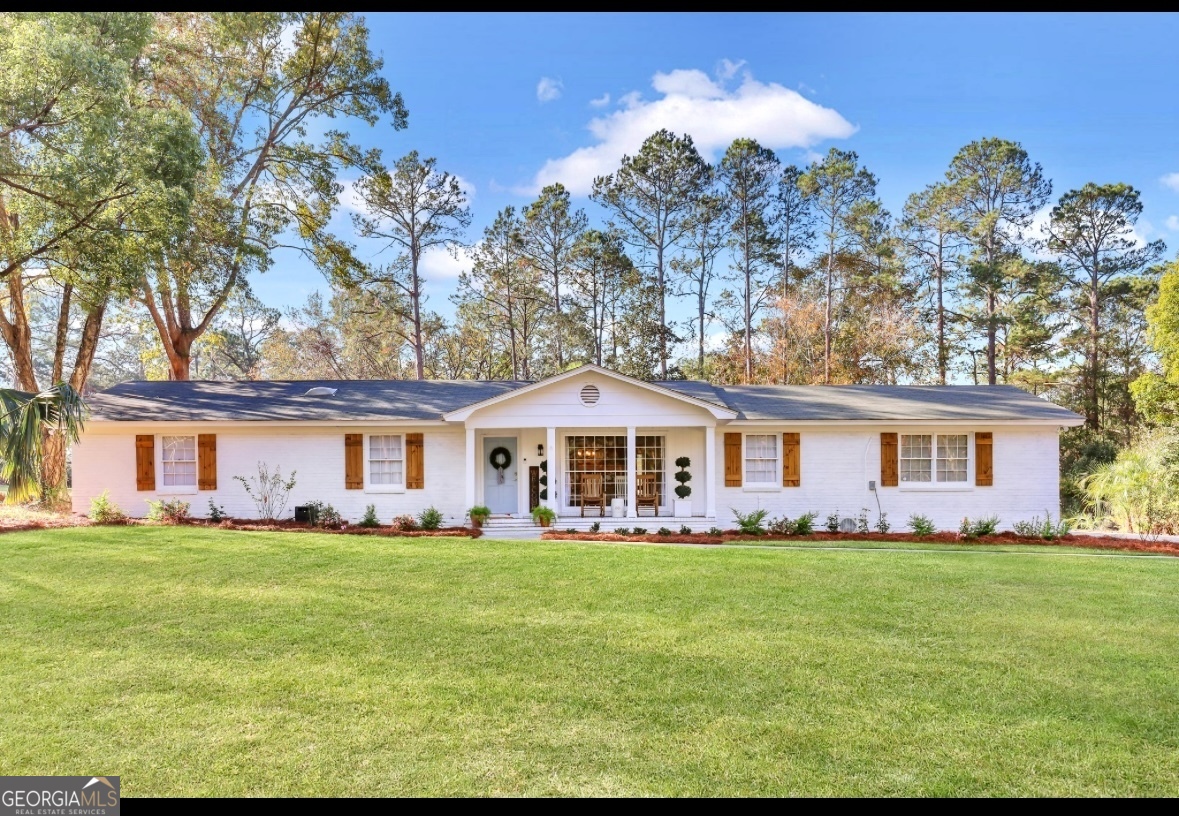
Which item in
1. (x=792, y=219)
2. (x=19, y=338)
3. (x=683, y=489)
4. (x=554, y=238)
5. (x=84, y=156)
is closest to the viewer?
(x=84, y=156)

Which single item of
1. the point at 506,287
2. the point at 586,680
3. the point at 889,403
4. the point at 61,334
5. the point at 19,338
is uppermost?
the point at 506,287

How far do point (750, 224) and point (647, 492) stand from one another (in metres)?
17.1

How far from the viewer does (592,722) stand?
384 cm

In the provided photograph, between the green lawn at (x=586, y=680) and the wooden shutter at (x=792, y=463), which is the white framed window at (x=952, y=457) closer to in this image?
the wooden shutter at (x=792, y=463)

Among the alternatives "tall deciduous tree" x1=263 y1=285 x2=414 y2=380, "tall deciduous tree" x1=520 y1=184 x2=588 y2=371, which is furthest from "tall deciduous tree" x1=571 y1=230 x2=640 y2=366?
"tall deciduous tree" x1=263 y1=285 x2=414 y2=380

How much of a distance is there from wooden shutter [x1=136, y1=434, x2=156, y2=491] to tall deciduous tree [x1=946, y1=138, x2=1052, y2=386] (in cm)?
3047

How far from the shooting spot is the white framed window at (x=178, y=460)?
Result: 14320 mm

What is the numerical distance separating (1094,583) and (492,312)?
82.9ft

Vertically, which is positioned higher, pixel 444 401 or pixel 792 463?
pixel 444 401

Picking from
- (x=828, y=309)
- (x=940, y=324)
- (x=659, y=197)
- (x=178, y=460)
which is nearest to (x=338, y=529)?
(x=178, y=460)

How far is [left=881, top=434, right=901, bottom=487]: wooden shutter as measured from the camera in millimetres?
14062

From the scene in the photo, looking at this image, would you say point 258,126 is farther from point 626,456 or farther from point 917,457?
point 917,457

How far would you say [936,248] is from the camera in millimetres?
26859
